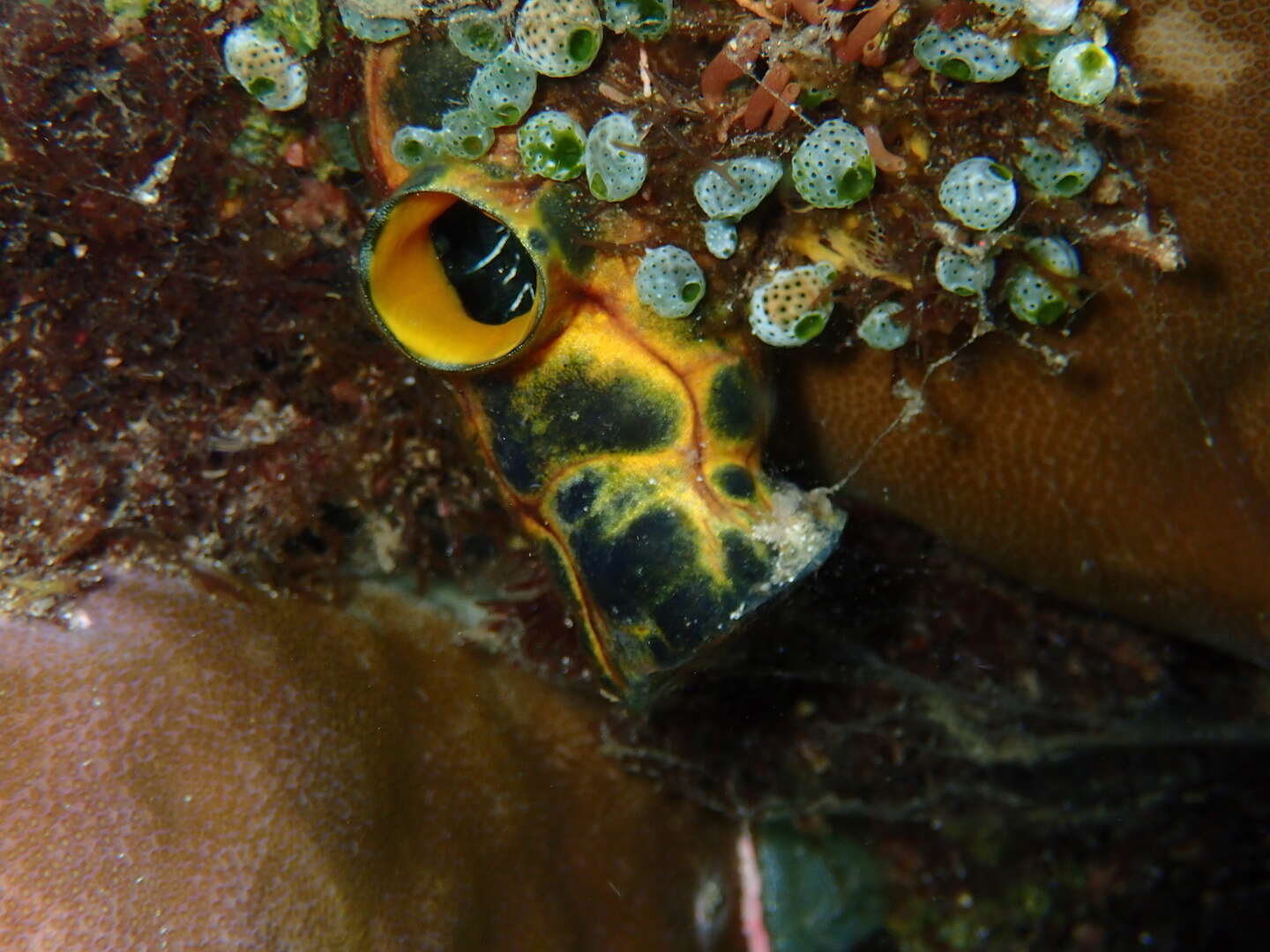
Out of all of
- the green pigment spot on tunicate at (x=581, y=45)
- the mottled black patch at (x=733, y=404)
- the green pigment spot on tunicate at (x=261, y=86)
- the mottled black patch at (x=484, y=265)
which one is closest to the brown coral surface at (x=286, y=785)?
the mottled black patch at (x=484, y=265)

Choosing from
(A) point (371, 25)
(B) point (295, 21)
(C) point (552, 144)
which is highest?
(B) point (295, 21)

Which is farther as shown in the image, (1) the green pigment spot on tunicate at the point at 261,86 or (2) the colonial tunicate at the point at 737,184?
(1) the green pigment spot on tunicate at the point at 261,86

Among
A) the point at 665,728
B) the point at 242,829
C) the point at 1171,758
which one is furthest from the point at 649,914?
the point at 1171,758

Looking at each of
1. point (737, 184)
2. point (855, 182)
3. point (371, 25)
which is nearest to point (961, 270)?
point (855, 182)

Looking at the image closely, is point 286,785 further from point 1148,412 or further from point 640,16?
point 1148,412

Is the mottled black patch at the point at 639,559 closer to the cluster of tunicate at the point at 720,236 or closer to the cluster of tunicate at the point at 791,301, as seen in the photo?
the cluster of tunicate at the point at 791,301

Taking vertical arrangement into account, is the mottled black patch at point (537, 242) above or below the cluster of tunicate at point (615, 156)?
below

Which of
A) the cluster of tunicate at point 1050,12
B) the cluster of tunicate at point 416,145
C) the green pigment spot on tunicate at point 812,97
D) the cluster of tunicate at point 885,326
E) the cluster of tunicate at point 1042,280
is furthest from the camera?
the cluster of tunicate at point 885,326
